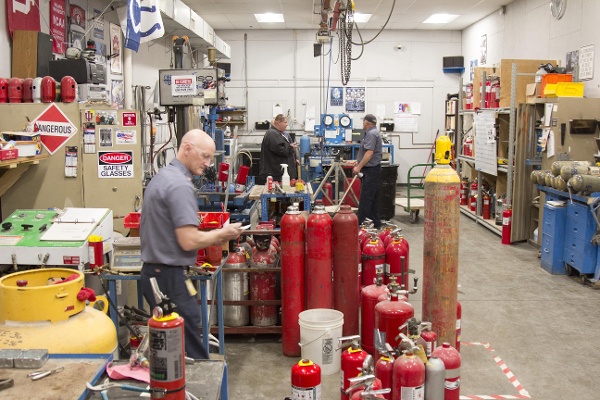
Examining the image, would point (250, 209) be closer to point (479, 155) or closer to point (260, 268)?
point (260, 268)

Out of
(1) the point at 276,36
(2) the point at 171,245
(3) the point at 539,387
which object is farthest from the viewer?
(1) the point at 276,36

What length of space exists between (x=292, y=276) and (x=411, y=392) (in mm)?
1385

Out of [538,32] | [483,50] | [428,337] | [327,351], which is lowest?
[327,351]

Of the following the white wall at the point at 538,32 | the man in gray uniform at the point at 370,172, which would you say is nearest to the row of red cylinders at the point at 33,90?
the man in gray uniform at the point at 370,172

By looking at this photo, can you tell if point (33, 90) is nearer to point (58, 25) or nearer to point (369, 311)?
point (58, 25)

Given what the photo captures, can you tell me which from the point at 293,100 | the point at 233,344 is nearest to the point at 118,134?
the point at 233,344

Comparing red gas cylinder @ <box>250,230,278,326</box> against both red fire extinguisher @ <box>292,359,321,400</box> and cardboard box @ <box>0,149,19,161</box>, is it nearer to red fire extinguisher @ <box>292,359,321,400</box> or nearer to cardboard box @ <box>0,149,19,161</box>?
red fire extinguisher @ <box>292,359,321,400</box>

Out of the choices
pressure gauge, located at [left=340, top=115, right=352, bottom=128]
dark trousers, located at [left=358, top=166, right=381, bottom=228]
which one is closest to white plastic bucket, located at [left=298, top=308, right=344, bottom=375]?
dark trousers, located at [left=358, top=166, right=381, bottom=228]

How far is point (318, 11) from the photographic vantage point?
1062 centimetres

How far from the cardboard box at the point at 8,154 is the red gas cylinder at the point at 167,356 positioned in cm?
250

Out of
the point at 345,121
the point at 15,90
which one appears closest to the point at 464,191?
the point at 345,121

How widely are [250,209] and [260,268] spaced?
234cm

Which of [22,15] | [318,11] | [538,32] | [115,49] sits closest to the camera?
[22,15]

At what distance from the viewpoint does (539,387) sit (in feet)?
11.7
